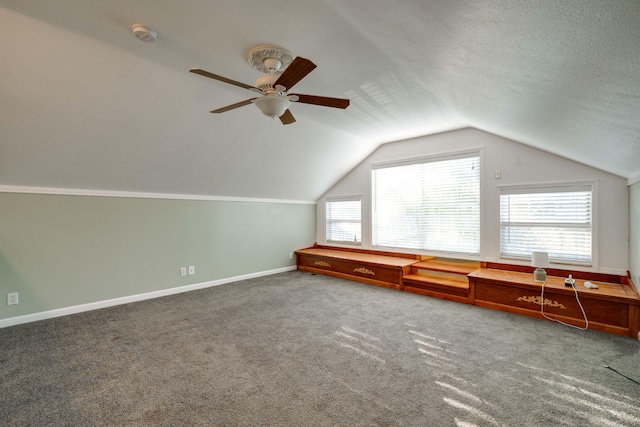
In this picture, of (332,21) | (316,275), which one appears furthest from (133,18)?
(316,275)

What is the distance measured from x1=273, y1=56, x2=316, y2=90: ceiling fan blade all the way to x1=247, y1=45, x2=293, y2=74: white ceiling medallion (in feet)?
1.21

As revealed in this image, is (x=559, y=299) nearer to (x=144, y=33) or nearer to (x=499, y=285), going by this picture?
(x=499, y=285)

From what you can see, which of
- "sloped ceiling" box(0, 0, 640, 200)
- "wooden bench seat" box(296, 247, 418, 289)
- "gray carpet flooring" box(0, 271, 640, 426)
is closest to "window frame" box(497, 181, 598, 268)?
"sloped ceiling" box(0, 0, 640, 200)

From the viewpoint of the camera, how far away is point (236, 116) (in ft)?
11.7

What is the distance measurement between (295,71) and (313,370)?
222cm

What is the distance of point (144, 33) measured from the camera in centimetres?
213

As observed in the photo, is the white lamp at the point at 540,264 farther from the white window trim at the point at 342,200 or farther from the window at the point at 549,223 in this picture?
the white window trim at the point at 342,200

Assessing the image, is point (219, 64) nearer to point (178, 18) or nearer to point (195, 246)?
point (178, 18)

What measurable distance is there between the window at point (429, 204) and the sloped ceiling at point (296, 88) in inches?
30.3

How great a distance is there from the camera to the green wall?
332cm

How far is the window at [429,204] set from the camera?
4.48 meters

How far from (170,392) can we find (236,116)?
2.89m

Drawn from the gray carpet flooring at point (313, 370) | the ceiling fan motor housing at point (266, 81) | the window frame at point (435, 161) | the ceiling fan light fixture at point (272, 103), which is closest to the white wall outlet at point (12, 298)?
the gray carpet flooring at point (313, 370)

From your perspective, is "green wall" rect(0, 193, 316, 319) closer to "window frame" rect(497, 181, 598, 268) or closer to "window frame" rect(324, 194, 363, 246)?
"window frame" rect(324, 194, 363, 246)
